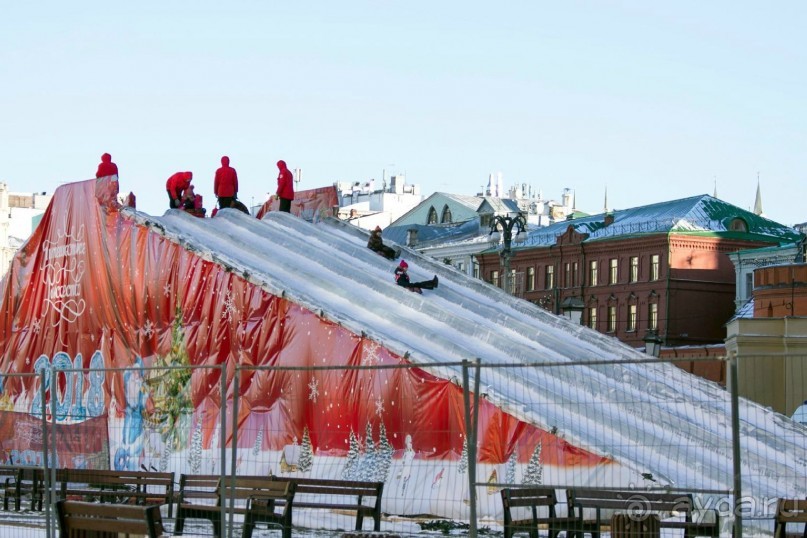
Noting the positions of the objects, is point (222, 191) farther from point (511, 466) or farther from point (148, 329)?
point (511, 466)

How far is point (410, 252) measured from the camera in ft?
121

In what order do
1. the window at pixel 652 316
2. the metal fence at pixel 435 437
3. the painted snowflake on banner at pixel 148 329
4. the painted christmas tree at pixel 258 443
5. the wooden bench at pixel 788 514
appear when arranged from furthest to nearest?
the window at pixel 652 316 → the painted snowflake on banner at pixel 148 329 → the painted christmas tree at pixel 258 443 → the metal fence at pixel 435 437 → the wooden bench at pixel 788 514

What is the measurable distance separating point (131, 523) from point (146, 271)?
1801cm

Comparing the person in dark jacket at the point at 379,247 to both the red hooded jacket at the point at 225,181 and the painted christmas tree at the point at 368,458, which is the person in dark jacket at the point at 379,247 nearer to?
the red hooded jacket at the point at 225,181

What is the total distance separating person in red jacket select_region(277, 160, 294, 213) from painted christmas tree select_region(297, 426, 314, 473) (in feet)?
45.7

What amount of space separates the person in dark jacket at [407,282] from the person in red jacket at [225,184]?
671cm

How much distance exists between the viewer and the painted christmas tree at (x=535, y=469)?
20953 millimetres

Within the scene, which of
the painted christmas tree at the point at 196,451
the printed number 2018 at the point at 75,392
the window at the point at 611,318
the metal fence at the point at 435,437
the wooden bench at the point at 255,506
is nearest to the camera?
the wooden bench at the point at 255,506

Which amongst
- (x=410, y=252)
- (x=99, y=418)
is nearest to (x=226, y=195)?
(x=410, y=252)

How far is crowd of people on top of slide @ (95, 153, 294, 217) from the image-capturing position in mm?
36219

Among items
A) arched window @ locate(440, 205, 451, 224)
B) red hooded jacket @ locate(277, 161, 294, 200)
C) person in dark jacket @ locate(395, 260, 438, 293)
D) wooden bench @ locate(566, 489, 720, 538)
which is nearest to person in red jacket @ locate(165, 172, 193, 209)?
red hooded jacket @ locate(277, 161, 294, 200)

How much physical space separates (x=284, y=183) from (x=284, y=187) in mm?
153

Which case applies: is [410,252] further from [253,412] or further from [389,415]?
[389,415]

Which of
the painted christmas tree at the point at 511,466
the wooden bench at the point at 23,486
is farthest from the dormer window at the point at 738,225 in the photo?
the wooden bench at the point at 23,486
